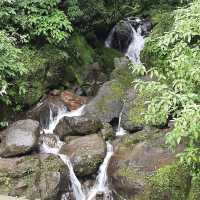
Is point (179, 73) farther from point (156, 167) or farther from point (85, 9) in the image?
point (85, 9)

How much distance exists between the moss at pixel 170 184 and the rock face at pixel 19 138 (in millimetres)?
2816

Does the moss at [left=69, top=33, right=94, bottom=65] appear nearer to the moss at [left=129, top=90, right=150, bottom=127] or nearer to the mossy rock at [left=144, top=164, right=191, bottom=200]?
the moss at [left=129, top=90, right=150, bottom=127]

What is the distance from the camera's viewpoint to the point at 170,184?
8469 millimetres

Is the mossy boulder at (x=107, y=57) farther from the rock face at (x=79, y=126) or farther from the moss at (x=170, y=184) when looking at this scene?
the moss at (x=170, y=184)

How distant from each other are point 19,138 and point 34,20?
3582mm

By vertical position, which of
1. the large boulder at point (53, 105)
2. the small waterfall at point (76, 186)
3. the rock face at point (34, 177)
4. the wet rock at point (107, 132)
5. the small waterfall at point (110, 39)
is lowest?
the small waterfall at point (76, 186)

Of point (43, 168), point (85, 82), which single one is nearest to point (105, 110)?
point (85, 82)

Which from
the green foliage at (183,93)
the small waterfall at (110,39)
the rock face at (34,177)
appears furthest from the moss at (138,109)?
the small waterfall at (110,39)

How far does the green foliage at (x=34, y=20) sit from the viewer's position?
38.3 feet

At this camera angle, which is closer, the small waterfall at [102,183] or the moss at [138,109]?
the small waterfall at [102,183]

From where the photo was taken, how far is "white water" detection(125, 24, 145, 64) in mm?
14170

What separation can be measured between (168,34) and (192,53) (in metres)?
0.72

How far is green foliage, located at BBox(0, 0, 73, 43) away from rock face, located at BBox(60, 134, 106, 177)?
10.5ft

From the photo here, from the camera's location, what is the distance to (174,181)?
27.8ft
